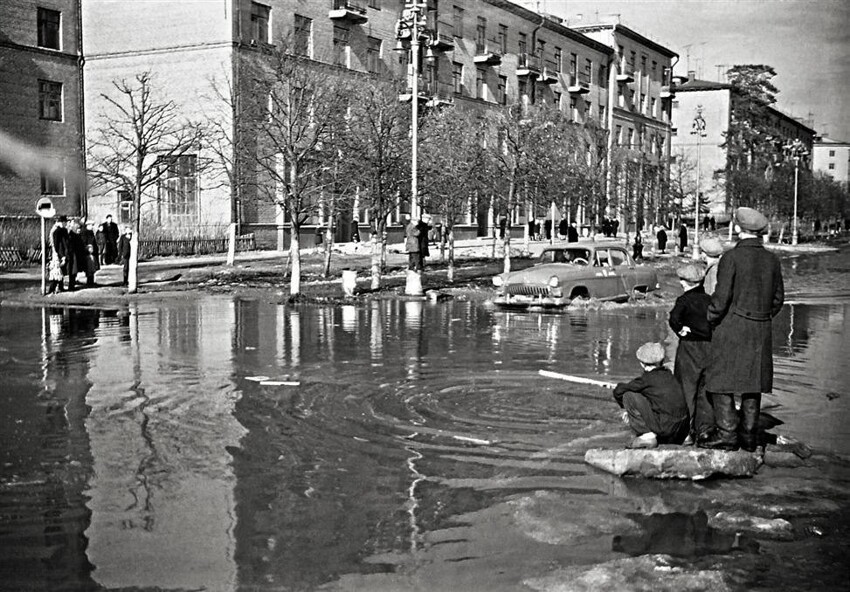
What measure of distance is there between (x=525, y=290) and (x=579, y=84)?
187 ft

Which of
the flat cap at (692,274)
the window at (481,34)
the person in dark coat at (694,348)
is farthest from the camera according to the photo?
the window at (481,34)

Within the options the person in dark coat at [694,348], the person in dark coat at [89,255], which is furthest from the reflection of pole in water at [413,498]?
the person in dark coat at [89,255]

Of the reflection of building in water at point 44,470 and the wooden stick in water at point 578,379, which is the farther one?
the wooden stick in water at point 578,379

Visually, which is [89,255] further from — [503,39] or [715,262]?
[503,39]

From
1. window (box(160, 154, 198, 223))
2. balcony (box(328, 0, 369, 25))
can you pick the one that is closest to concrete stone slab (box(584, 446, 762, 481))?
window (box(160, 154, 198, 223))

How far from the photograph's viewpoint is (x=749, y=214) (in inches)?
299

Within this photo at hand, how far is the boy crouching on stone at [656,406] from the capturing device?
7.86 metres

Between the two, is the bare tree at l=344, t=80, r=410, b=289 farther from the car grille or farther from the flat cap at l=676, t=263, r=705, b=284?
the flat cap at l=676, t=263, r=705, b=284

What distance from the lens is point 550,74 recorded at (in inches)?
2805

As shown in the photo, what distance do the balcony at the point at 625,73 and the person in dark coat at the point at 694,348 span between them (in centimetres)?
7787

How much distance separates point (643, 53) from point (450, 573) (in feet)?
290

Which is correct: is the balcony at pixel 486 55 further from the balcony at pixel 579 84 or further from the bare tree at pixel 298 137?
the bare tree at pixel 298 137

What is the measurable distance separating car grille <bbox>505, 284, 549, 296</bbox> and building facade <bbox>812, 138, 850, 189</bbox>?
3736 inches

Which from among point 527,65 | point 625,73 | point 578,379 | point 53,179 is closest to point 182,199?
point 53,179
